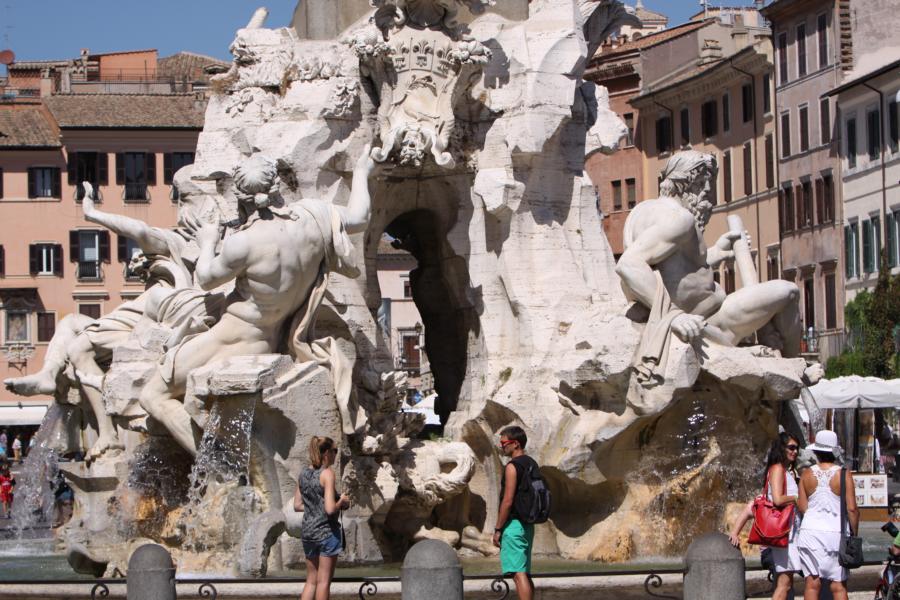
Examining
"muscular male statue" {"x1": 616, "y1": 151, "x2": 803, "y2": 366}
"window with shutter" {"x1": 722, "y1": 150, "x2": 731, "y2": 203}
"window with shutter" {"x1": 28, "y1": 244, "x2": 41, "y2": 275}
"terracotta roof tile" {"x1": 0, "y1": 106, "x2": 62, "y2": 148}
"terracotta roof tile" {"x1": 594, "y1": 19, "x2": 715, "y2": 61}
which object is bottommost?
"muscular male statue" {"x1": 616, "y1": 151, "x2": 803, "y2": 366}

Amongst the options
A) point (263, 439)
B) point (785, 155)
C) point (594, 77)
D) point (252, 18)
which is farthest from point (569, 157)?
point (594, 77)

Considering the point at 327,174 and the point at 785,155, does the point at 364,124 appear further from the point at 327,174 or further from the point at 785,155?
the point at 785,155

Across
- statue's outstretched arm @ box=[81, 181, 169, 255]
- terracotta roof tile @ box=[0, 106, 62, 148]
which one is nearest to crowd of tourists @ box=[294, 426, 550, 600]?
statue's outstretched arm @ box=[81, 181, 169, 255]

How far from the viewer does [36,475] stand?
22.5 metres

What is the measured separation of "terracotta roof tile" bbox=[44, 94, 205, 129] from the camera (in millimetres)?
58375

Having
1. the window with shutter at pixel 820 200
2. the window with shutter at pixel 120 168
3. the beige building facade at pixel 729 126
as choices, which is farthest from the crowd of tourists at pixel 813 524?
the window with shutter at pixel 120 168

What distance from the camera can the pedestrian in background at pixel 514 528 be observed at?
1313cm

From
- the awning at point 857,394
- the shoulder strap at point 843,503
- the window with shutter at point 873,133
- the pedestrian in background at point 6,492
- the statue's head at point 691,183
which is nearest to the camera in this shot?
the shoulder strap at point 843,503

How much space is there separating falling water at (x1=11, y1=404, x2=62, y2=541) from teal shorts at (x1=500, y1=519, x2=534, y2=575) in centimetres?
914

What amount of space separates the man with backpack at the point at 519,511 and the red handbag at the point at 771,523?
4.58 feet

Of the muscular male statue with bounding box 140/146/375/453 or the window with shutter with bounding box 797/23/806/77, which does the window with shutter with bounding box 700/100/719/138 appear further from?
the muscular male statue with bounding box 140/146/375/453

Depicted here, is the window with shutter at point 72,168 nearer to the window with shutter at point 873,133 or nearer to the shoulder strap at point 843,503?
the window with shutter at point 873,133

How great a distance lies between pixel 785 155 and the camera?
53.9 metres

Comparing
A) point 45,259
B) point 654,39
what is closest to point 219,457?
point 45,259
